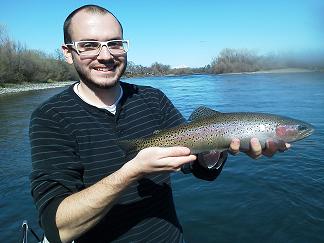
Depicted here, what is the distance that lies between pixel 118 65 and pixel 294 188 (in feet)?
26.4

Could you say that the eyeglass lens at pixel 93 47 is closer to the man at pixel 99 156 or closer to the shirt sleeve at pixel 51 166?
the man at pixel 99 156

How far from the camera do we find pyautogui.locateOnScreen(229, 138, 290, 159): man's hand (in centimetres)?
332

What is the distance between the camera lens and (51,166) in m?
2.57

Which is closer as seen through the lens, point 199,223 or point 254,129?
point 254,129

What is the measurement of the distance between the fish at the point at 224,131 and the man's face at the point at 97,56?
0.66 meters

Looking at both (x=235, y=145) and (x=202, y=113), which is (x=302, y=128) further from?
(x=202, y=113)

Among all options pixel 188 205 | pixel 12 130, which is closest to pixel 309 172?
pixel 188 205

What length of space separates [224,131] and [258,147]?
1.30 feet

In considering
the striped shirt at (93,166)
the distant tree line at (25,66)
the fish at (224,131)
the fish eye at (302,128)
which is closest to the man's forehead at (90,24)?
the striped shirt at (93,166)

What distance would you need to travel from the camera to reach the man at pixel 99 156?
2.42 metres

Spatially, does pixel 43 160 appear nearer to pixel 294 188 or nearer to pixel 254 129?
pixel 254 129

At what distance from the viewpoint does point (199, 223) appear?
810 cm

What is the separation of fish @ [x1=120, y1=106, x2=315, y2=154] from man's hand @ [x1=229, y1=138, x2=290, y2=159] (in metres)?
0.05

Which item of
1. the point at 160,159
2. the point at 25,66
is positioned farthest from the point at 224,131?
the point at 25,66
